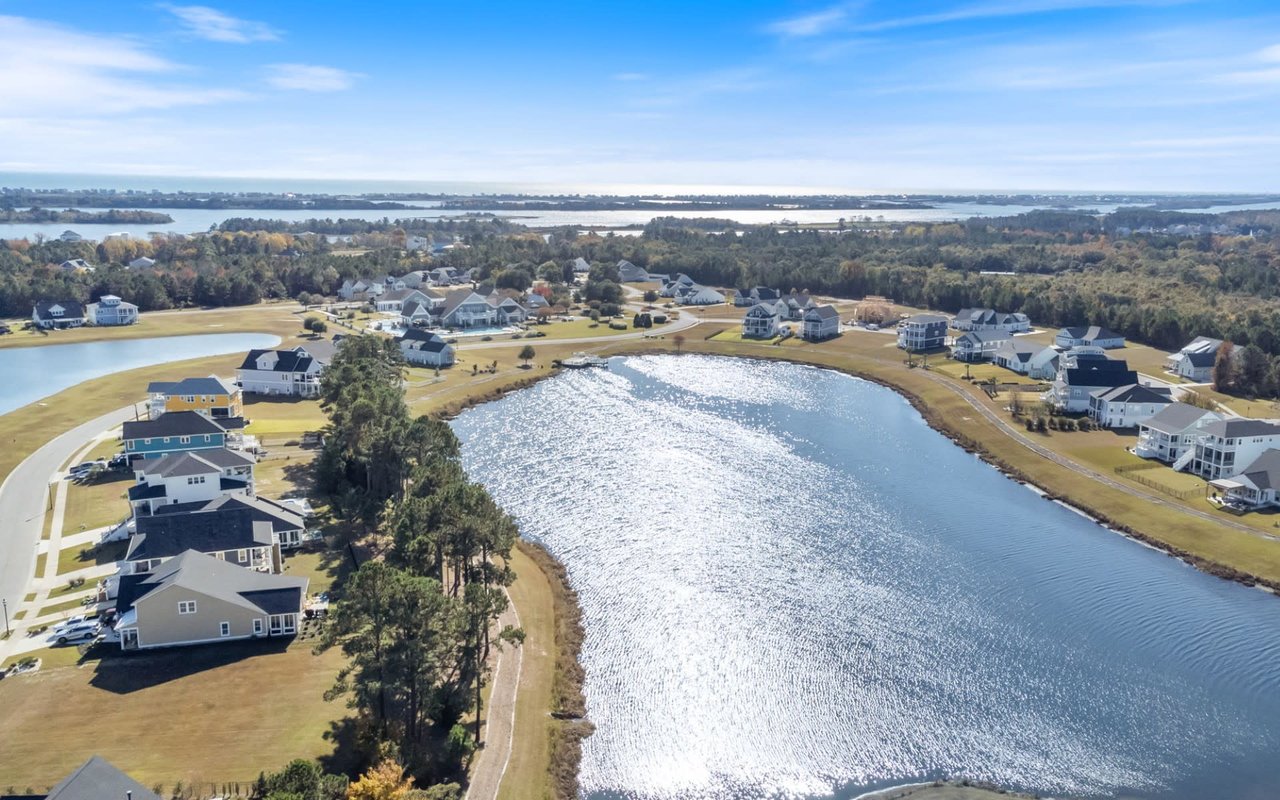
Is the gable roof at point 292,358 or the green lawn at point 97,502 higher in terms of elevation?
the gable roof at point 292,358

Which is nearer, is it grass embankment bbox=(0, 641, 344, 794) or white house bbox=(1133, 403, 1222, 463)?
grass embankment bbox=(0, 641, 344, 794)

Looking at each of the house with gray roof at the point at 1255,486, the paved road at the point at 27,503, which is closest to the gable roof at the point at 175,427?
the paved road at the point at 27,503

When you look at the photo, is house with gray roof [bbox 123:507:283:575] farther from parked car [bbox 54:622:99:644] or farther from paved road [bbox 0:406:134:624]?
paved road [bbox 0:406:134:624]

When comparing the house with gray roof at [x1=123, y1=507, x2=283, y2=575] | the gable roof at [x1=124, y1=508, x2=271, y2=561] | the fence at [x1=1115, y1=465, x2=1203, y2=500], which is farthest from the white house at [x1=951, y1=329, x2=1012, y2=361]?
the gable roof at [x1=124, y1=508, x2=271, y2=561]

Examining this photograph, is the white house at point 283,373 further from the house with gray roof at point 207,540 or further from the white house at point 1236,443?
the white house at point 1236,443

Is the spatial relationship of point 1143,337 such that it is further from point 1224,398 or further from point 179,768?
point 179,768

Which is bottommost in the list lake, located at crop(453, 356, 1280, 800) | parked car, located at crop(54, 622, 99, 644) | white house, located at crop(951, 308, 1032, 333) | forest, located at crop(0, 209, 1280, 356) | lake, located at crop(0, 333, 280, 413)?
lake, located at crop(453, 356, 1280, 800)
